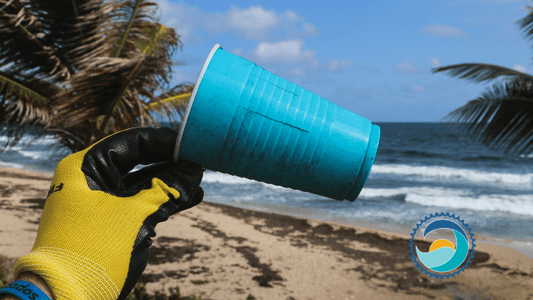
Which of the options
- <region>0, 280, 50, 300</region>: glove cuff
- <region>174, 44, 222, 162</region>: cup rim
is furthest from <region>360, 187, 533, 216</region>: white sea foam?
<region>0, 280, 50, 300</region>: glove cuff

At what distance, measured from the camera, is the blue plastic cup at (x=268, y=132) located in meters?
1.60

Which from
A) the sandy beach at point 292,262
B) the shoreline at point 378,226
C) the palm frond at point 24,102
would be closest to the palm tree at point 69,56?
the palm frond at point 24,102

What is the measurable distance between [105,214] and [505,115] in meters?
6.27

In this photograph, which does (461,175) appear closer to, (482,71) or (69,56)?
(482,71)

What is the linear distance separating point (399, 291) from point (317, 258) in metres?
1.71

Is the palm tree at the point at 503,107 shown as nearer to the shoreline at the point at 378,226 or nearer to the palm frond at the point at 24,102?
the shoreline at the point at 378,226

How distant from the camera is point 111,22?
17.6ft

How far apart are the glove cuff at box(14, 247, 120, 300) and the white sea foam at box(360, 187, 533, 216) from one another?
13.6m

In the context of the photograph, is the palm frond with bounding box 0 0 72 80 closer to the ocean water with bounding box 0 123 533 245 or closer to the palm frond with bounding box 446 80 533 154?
the ocean water with bounding box 0 123 533 245

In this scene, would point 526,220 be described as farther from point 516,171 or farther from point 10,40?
point 516,171

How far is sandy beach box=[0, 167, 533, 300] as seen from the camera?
→ 530 centimetres

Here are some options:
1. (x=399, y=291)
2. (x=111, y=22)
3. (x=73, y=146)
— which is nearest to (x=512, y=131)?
(x=399, y=291)

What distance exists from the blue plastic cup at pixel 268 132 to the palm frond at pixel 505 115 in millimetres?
4600

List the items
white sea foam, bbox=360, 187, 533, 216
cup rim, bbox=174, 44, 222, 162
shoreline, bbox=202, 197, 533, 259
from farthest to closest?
white sea foam, bbox=360, 187, 533, 216, shoreline, bbox=202, 197, 533, 259, cup rim, bbox=174, 44, 222, 162
